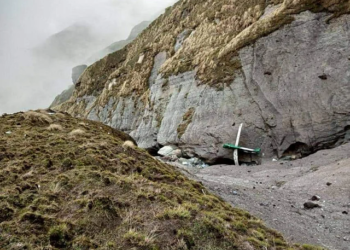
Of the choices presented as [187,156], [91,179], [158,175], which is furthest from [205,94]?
[91,179]

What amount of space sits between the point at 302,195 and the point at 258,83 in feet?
55.6

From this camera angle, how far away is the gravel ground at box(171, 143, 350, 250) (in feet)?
40.7

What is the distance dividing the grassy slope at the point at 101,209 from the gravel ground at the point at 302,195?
11.0 ft

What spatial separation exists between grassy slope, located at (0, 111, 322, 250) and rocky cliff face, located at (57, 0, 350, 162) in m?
18.8

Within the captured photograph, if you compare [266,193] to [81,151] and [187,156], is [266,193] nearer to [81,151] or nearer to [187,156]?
[81,151]

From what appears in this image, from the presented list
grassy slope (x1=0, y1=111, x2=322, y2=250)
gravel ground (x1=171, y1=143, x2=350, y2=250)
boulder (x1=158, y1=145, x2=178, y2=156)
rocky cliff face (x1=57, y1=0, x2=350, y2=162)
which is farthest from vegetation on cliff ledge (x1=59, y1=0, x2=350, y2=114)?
grassy slope (x1=0, y1=111, x2=322, y2=250)

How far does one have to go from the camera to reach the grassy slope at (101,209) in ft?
23.2

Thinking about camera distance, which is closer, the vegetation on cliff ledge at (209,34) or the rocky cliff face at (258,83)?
the rocky cliff face at (258,83)

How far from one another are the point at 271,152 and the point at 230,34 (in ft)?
62.0

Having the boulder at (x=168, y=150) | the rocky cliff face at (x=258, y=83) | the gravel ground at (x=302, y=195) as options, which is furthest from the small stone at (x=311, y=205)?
the boulder at (x=168, y=150)

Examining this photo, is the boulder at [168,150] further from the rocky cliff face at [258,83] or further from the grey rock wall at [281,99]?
the rocky cliff face at [258,83]

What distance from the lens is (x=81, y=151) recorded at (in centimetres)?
1284

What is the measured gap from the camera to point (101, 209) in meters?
8.23

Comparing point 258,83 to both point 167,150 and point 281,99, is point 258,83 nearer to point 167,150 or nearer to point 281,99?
point 281,99
